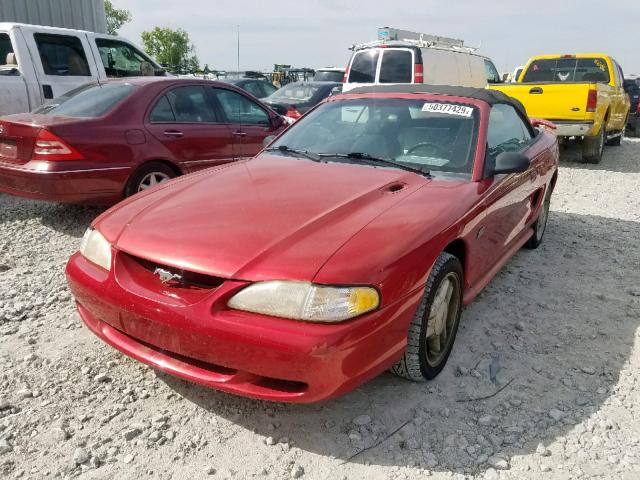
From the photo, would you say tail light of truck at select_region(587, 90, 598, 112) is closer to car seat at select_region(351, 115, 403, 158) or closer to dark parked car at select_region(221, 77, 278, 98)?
car seat at select_region(351, 115, 403, 158)

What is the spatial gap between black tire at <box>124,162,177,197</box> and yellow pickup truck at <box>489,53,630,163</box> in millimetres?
6455

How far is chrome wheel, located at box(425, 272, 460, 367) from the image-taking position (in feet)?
8.77

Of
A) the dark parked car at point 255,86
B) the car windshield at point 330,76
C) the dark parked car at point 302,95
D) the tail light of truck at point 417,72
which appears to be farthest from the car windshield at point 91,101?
the car windshield at point 330,76

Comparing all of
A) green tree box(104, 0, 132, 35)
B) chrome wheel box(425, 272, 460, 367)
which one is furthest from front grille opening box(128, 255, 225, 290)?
green tree box(104, 0, 132, 35)

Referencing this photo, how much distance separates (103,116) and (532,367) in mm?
4145

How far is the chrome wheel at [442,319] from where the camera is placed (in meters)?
2.67

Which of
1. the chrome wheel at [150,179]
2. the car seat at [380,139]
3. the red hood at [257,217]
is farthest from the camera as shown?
the chrome wheel at [150,179]

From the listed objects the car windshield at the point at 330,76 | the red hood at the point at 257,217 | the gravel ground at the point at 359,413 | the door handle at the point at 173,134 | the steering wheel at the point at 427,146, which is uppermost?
the steering wheel at the point at 427,146

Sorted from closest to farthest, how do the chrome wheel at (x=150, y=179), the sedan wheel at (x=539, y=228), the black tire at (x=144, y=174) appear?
the sedan wheel at (x=539, y=228)
the black tire at (x=144, y=174)
the chrome wheel at (x=150, y=179)

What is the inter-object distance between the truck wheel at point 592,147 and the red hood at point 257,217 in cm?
755

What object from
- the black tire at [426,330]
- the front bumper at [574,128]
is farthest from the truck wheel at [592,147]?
the black tire at [426,330]

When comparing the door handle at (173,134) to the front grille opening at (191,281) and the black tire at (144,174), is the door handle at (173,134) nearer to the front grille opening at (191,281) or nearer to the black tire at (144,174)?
the black tire at (144,174)

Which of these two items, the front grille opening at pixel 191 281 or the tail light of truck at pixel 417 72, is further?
the tail light of truck at pixel 417 72

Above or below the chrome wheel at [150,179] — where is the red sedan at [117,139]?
above
